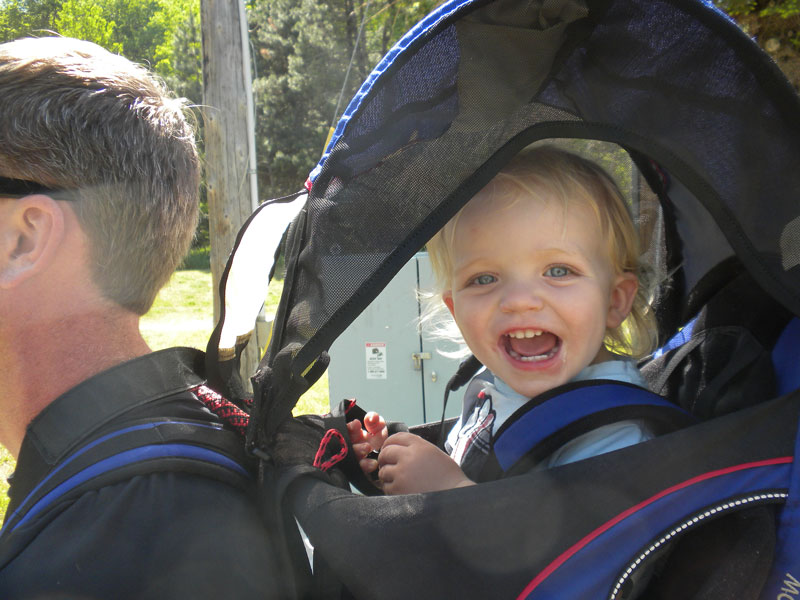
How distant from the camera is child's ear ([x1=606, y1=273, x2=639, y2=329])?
176 cm

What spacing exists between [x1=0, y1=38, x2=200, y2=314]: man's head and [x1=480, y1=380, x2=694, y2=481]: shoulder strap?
34.6 inches

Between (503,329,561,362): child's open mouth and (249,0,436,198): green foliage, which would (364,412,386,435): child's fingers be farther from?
(249,0,436,198): green foliage

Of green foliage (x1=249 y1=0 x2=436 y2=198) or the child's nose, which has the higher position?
green foliage (x1=249 y1=0 x2=436 y2=198)

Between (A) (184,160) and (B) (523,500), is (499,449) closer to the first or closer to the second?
(B) (523,500)

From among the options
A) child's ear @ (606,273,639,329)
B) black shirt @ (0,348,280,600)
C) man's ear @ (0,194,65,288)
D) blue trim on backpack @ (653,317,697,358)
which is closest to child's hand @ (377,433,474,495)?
black shirt @ (0,348,280,600)

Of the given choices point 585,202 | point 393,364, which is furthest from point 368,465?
point 393,364

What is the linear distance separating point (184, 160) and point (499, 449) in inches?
37.7

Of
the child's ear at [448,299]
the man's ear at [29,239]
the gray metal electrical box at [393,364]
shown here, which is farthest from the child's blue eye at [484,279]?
the gray metal electrical box at [393,364]

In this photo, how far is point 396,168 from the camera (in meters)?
1.33

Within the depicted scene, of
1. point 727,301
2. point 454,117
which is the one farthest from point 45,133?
point 727,301

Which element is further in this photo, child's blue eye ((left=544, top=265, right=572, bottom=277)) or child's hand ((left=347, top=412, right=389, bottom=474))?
child's hand ((left=347, top=412, right=389, bottom=474))

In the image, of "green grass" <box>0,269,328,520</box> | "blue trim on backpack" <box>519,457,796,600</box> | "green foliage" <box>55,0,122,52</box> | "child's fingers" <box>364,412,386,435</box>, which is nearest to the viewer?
"blue trim on backpack" <box>519,457,796,600</box>

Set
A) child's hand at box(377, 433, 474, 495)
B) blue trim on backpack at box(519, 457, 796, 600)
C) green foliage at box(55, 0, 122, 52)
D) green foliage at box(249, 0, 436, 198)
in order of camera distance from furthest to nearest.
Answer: green foliage at box(55, 0, 122, 52) < green foliage at box(249, 0, 436, 198) < child's hand at box(377, 433, 474, 495) < blue trim on backpack at box(519, 457, 796, 600)

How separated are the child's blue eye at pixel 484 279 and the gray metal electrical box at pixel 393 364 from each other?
3.30m
